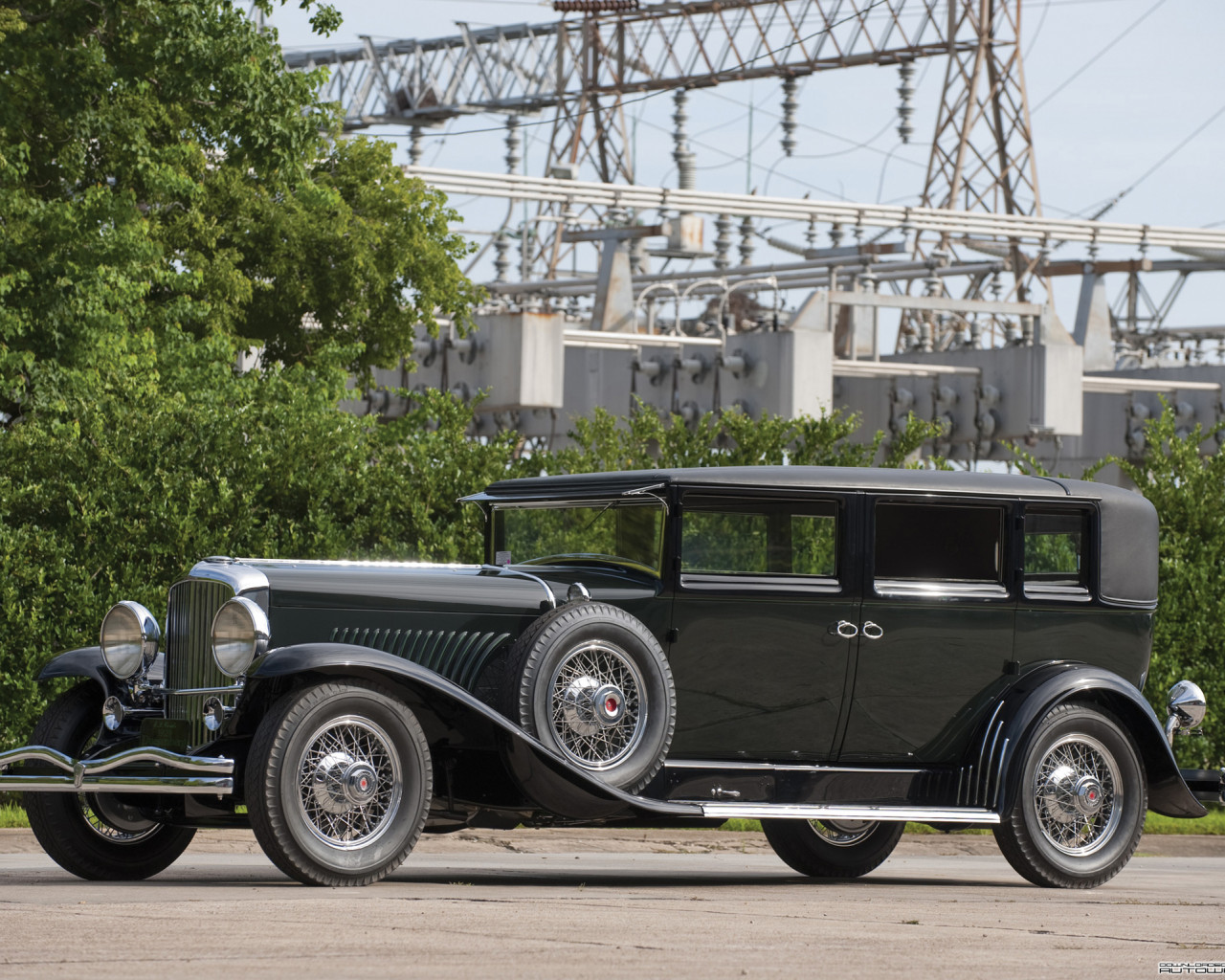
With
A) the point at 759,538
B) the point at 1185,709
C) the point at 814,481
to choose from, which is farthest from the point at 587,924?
the point at 1185,709

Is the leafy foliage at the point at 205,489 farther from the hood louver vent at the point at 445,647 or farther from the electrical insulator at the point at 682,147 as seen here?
the electrical insulator at the point at 682,147

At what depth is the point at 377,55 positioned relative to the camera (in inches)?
2362

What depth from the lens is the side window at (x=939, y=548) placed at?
9.93 m

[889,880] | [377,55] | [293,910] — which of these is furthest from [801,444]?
[377,55]

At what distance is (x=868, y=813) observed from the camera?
31.4 feet

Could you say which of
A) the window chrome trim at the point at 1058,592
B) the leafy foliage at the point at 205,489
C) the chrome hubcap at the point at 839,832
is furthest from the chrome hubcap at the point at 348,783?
the leafy foliage at the point at 205,489

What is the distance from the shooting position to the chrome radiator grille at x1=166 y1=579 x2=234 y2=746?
29.5 feet

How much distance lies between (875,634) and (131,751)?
3.62 m

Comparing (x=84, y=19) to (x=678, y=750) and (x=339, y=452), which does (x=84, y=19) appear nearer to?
(x=339, y=452)

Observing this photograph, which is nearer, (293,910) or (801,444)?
(293,910)

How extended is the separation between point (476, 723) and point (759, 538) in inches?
69.4

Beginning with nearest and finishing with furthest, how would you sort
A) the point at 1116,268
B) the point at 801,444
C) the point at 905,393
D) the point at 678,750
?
1. the point at 678,750
2. the point at 801,444
3. the point at 905,393
4. the point at 1116,268

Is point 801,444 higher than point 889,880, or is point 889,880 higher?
point 801,444

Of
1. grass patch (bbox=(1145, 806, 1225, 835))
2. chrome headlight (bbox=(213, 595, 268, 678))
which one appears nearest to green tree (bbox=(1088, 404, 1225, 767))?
grass patch (bbox=(1145, 806, 1225, 835))
